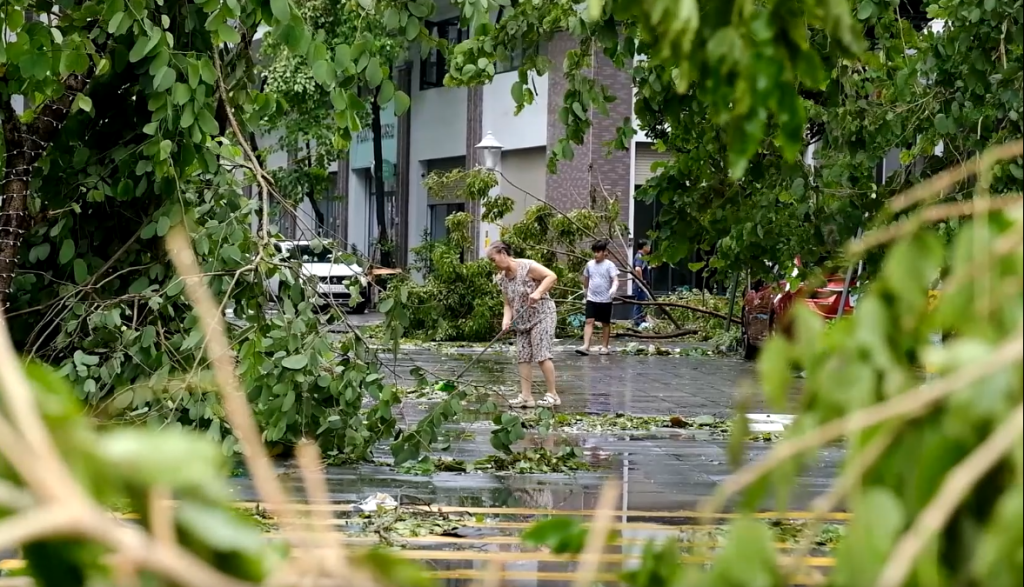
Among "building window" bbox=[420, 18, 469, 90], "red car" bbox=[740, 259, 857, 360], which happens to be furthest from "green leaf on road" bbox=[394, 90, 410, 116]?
"building window" bbox=[420, 18, 469, 90]

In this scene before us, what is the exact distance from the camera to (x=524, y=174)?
3409 cm

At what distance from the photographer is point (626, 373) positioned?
61.0ft

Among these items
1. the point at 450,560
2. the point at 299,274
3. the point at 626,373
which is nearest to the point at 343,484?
the point at 299,274

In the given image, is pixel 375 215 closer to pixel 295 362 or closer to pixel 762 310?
pixel 762 310

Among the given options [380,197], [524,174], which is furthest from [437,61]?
[524,174]

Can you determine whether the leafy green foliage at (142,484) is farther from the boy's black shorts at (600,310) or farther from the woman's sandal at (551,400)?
the boy's black shorts at (600,310)

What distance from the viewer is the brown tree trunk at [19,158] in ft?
27.3

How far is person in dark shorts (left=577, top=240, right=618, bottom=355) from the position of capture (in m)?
21.6

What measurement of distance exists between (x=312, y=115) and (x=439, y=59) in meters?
4.77

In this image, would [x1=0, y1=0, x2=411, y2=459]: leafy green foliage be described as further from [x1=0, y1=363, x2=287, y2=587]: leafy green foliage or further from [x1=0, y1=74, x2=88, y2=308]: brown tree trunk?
[x1=0, y1=363, x2=287, y2=587]: leafy green foliage

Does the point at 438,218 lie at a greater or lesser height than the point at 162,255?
greater

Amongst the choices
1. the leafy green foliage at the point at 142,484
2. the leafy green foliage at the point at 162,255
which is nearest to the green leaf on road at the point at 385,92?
the leafy green foliage at the point at 162,255

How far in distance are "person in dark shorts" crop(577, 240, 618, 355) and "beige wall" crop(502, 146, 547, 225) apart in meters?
10.8

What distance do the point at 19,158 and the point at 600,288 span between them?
14017mm
